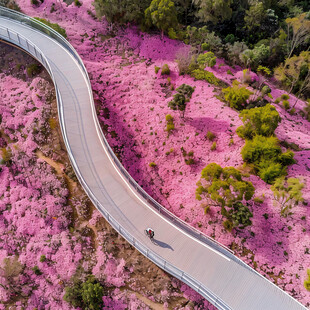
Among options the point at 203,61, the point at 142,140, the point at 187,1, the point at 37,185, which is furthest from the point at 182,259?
the point at 187,1

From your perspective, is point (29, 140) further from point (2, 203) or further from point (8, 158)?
point (2, 203)

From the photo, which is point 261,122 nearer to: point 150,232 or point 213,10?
point 150,232

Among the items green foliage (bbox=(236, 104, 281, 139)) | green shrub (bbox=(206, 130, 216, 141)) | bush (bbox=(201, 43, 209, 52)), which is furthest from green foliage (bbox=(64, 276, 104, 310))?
bush (bbox=(201, 43, 209, 52))

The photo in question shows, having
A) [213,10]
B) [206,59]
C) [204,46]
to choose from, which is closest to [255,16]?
[213,10]

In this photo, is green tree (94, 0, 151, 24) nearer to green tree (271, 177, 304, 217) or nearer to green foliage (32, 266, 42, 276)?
green tree (271, 177, 304, 217)

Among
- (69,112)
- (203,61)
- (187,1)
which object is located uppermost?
(187,1)

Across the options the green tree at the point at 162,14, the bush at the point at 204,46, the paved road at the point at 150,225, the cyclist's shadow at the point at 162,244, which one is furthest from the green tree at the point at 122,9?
the cyclist's shadow at the point at 162,244
